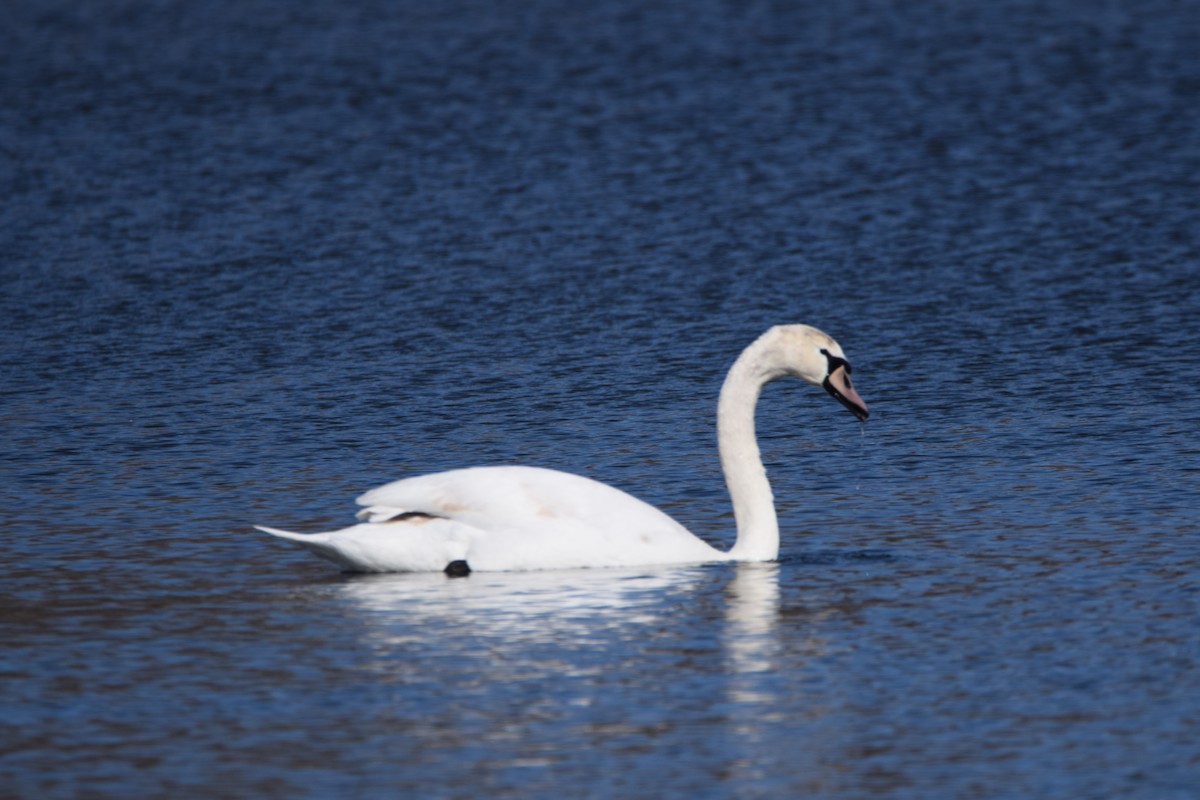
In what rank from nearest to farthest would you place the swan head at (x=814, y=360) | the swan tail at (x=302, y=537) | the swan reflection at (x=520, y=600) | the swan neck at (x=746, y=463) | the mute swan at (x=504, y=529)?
the swan reflection at (x=520, y=600)
the swan tail at (x=302, y=537)
the mute swan at (x=504, y=529)
the swan neck at (x=746, y=463)
the swan head at (x=814, y=360)

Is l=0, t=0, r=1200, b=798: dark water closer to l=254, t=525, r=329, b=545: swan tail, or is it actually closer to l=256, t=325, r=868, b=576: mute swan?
l=256, t=325, r=868, b=576: mute swan

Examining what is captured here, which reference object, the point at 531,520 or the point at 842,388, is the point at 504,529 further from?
the point at 842,388

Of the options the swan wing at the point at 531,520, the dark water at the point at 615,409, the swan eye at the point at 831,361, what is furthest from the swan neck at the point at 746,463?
the swan wing at the point at 531,520

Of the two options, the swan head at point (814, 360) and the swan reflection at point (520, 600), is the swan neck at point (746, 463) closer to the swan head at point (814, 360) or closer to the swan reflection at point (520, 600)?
the swan head at point (814, 360)

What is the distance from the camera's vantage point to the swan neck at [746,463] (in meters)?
11.3

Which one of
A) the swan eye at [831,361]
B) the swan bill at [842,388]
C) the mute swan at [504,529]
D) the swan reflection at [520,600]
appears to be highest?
the swan eye at [831,361]

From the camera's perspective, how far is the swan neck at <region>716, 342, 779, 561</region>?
1130cm

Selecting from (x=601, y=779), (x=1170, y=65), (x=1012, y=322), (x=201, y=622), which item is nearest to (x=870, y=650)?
(x=601, y=779)

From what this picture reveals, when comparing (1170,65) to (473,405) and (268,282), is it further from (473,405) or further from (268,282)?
(473,405)

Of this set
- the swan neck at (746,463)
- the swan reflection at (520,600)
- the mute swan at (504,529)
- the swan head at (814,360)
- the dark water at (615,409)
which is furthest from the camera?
the swan head at (814,360)

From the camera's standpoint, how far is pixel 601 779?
26.1ft

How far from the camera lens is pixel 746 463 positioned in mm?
11602

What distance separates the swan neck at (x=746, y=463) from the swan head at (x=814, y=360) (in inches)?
4.2

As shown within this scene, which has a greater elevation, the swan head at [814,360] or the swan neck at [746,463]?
the swan head at [814,360]
